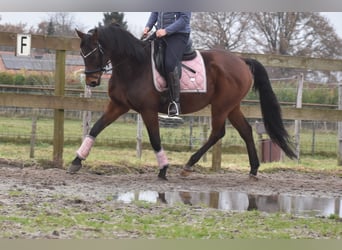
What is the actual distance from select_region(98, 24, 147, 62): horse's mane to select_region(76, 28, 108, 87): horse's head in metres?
0.13

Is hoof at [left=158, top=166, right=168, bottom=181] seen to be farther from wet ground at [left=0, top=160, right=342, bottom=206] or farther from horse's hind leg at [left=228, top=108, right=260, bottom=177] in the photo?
horse's hind leg at [left=228, top=108, right=260, bottom=177]

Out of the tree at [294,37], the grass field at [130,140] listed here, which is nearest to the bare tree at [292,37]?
the tree at [294,37]

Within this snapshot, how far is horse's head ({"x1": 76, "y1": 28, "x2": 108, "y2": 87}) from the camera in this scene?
6.48m

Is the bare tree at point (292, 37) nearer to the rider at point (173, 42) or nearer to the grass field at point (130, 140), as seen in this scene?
the grass field at point (130, 140)

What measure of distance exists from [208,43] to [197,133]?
14.9ft

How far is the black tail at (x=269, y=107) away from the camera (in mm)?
7484

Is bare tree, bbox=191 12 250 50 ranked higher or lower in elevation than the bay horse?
higher

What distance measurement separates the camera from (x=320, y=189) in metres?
6.87

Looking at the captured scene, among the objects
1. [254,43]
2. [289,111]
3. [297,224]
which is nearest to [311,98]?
[254,43]

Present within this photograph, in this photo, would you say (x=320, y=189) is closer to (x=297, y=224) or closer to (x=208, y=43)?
(x=297, y=224)

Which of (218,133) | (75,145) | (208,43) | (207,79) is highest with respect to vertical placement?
(208,43)

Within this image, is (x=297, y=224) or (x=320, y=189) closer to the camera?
(x=297, y=224)

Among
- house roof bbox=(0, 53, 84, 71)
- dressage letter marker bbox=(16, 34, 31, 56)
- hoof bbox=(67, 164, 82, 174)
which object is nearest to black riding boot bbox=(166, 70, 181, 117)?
hoof bbox=(67, 164, 82, 174)

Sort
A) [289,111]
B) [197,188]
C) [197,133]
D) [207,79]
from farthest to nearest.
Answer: [197,133] < [289,111] < [207,79] < [197,188]
